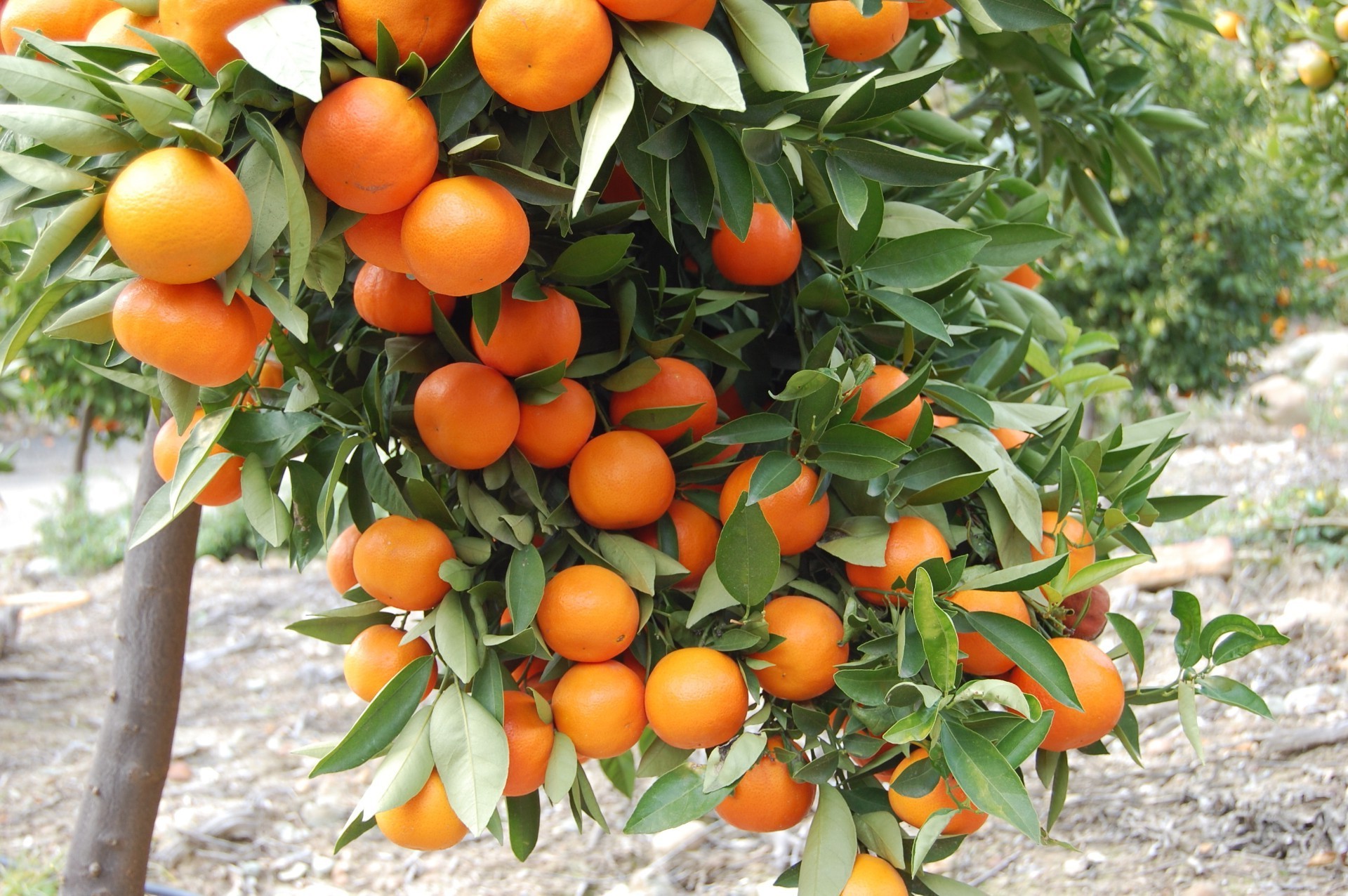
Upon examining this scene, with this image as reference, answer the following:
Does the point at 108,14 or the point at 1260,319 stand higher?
the point at 108,14

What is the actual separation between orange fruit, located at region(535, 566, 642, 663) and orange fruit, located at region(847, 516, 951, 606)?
Answer: 7.2 inches

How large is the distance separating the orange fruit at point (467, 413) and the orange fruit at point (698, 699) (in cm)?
21

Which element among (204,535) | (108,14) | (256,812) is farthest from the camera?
(204,535)

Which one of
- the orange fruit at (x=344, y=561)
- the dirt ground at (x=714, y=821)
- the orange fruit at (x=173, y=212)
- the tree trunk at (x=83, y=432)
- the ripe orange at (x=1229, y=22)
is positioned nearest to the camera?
the orange fruit at (x=173, y=212)

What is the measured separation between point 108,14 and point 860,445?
0.58 meters

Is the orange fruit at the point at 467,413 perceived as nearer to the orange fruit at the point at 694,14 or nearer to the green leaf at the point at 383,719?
the green leaf at the point at 383,719

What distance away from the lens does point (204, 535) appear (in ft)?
16.1

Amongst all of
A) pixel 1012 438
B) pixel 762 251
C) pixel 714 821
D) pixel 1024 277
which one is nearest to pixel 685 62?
pixel 762 251

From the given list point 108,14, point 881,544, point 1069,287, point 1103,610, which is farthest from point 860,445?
point 1069,287

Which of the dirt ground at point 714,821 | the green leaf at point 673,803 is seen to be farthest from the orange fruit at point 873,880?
the dirt ground at point 714,821

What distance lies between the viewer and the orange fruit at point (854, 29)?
0.70 metres

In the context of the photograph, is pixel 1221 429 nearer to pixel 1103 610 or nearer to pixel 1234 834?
pixel 1234 834

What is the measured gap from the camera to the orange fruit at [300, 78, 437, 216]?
531 millimetres

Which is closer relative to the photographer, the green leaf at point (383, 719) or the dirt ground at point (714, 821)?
the green leaf at point (383, 719)
